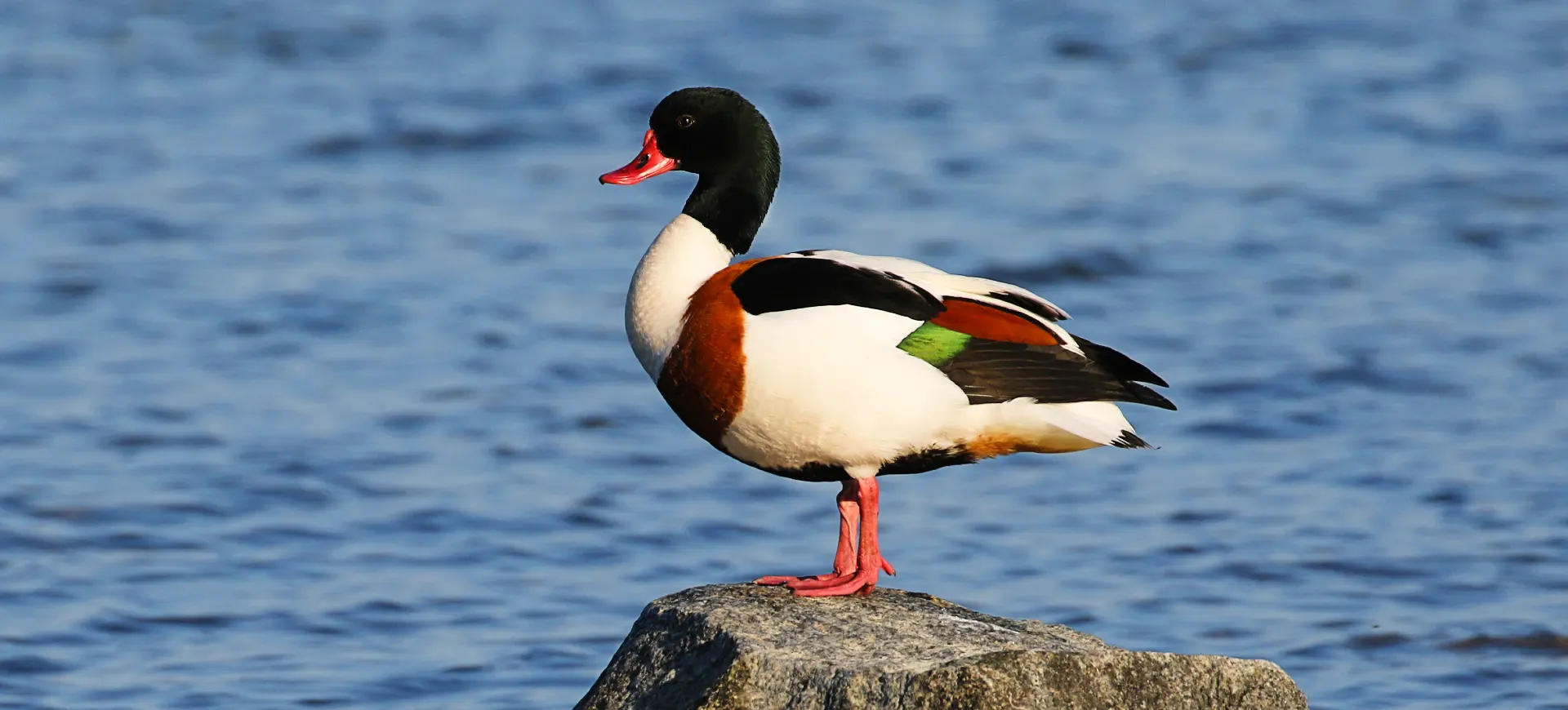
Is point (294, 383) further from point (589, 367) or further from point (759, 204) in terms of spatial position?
point (759, 204)

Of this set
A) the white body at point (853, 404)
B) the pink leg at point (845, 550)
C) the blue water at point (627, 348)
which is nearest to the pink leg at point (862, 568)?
the pink leg at point (845, 550)

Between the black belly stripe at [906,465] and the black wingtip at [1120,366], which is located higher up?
the black wingtip at [1120,366]

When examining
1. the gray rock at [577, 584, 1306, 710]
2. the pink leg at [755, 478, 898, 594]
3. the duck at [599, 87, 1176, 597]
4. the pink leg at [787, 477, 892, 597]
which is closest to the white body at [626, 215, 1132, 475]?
the duck at [599, 87, 1176, 597]

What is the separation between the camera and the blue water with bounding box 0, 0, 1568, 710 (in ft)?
27.5

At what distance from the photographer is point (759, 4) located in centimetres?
1916

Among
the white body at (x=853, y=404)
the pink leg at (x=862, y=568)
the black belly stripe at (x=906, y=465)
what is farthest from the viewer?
the pink leg at (x=862, y=568)

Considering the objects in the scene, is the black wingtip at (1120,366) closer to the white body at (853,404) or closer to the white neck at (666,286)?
the white body at (853,404)

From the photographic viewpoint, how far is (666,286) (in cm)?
566

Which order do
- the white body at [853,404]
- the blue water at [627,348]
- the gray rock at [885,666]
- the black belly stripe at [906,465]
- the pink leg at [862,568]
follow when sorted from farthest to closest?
1. the blue water at [627,348]
2. the pink leg at [862,568]
3. the black belly stripe at [906,465]
4. the white body at [853,404]
5. the gray rock at [885,666]

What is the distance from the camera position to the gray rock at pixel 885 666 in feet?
16.0

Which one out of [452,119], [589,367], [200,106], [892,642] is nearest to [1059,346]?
[892,642]

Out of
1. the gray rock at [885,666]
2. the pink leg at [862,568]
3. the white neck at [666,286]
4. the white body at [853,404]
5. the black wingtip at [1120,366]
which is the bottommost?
the gray rock at [885,666]

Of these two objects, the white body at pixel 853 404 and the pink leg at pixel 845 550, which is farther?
the pink leg at pixel 845 550

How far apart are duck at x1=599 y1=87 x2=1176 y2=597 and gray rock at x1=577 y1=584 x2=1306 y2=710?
14.6 inches
